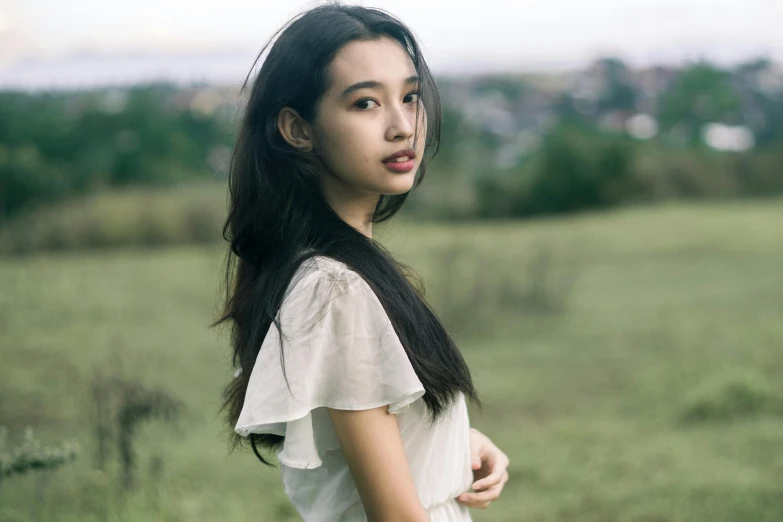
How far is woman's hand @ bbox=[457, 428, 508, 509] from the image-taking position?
145 centimetres

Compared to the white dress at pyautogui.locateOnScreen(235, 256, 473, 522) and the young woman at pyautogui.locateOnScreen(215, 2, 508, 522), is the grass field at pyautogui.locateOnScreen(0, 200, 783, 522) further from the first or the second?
the white dress at pyautogui.locateOnScreen(235, 256, 473, 522)

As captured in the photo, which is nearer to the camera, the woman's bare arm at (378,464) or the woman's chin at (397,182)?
the woman's bare arm at (378,464)

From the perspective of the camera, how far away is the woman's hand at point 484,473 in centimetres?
145

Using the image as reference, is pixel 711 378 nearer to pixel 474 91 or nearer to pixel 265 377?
pixel 265 377

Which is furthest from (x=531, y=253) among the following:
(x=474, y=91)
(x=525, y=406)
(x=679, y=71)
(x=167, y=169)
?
(x=474, y=91)

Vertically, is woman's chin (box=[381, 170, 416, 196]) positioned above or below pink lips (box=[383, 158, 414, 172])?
below

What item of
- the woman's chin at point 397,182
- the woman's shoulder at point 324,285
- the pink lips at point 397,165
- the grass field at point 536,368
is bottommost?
the grass field at point 536,368

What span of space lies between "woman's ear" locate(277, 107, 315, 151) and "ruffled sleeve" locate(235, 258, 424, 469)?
0.80ft

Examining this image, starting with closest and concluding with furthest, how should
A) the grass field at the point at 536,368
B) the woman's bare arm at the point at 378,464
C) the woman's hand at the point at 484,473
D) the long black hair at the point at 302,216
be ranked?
the woman's bare arm at the point at 378,464 → the long black hair at the point at 302,216 → the woman's hand at the point at 484,473 → the grass field at the point at 536,368

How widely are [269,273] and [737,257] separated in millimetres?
8636

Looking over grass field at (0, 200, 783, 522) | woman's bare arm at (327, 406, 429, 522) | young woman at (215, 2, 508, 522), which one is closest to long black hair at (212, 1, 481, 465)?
young woman at (215, 2, 508, 522)

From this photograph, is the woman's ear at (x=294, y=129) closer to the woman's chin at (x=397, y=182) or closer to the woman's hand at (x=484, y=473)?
the woman's chin at (x=397, y=182)

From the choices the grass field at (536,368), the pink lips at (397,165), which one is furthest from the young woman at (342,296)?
the grass field at (536,368)

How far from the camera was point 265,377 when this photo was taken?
1.23 m
